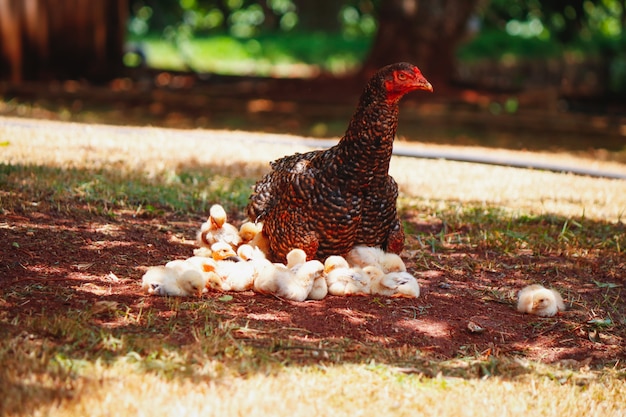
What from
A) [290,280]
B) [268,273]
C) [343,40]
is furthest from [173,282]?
[343,40]

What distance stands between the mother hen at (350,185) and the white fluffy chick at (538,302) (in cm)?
92

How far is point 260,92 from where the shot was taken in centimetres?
1642

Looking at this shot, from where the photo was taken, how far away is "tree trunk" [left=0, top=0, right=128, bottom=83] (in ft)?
47.3

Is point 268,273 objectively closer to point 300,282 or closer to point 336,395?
point 300,282

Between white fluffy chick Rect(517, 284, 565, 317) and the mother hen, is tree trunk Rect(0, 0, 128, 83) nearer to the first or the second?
the mother hen

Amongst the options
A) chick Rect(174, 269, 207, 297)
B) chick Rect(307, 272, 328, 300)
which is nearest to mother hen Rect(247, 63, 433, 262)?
chick Rect(307, 272, 328, 300)

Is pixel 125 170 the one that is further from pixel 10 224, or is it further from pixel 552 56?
pixel 552 56

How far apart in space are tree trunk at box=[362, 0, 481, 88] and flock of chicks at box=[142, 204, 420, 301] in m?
10.6

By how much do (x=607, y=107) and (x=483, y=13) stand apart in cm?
1294

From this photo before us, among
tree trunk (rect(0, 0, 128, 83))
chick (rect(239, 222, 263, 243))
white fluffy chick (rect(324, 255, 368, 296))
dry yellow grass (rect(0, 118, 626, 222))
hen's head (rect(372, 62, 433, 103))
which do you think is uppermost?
tree trunk (rect(0, 0, 128, 83))

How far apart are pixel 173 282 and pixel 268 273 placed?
509mm

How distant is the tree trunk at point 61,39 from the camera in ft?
47.3

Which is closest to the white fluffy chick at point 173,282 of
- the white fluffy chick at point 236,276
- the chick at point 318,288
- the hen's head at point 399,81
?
the white fluffy chick at point 236,276

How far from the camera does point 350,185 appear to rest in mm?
4777
